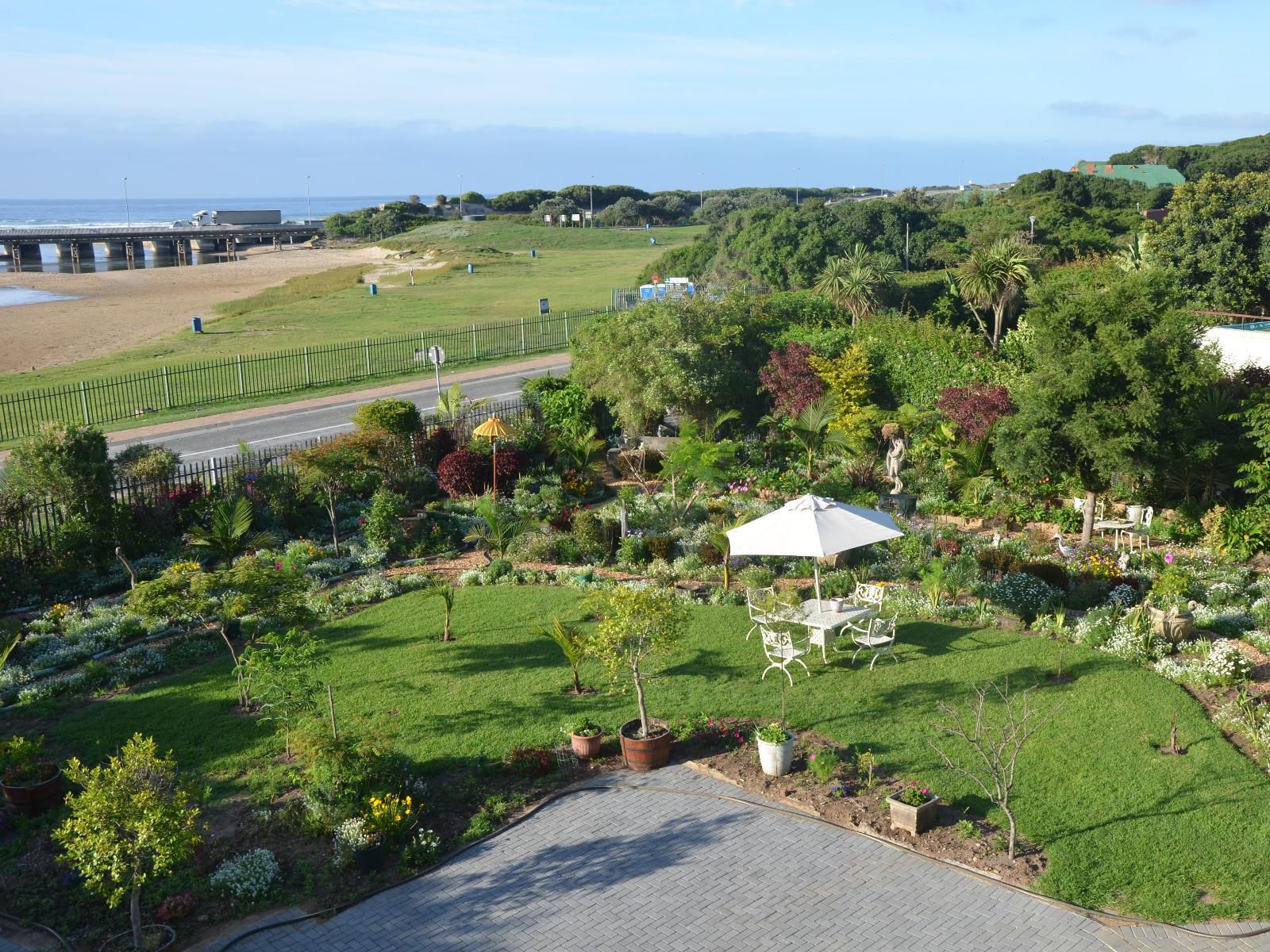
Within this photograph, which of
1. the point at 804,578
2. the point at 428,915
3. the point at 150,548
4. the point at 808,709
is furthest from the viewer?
the point at 150,548

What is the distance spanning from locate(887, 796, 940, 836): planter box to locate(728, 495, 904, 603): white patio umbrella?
3.66 metres

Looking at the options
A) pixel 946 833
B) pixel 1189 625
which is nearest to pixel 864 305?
pixel 1189 625

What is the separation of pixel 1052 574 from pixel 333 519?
A: 1202 centimetres

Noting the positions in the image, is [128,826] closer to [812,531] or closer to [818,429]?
[812,531]

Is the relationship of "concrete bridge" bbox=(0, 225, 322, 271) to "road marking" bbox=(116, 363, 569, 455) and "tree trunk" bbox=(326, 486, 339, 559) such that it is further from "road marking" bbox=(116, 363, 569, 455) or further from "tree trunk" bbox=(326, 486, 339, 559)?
"tree trunk" bbox=(326, 486, 339, 559)

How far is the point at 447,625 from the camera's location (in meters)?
14.8

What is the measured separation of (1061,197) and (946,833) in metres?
71.9

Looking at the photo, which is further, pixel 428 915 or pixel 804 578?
pixel 804 578

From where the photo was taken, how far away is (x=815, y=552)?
1328 centimetres

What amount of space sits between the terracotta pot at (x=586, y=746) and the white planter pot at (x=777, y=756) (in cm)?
177

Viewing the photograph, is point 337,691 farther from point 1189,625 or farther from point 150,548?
point 1189,625

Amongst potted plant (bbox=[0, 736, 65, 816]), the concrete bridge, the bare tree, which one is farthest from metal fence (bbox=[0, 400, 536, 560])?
the concrete bridge

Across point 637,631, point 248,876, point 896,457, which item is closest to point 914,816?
point 637,631

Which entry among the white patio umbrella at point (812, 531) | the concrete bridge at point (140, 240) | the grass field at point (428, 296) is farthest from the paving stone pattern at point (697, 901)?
the concrete bridge at point (140, 240)
